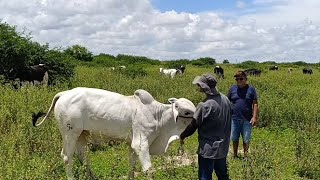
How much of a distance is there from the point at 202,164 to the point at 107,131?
58.3 inches

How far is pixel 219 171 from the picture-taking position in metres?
6.26

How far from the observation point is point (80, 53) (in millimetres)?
41250

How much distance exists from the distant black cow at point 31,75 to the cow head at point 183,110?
11789 mm

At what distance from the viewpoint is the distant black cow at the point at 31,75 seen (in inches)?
699

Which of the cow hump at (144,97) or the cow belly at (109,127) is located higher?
the cow hump at (144,97)

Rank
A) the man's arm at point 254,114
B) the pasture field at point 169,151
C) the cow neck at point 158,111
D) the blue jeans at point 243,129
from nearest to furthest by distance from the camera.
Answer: the pasture field at point 169,151
the cow neck at point 158,111
the man's arm at point 254,114
the blue jeans at point 243,129

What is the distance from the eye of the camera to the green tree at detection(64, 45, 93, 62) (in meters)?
40.9

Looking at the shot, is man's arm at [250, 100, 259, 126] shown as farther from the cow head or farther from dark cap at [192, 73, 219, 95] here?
dark cap at [192, 73, 219, 95]

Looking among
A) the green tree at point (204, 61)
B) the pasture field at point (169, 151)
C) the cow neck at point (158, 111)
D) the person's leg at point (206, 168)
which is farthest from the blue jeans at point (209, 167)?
the green tree at point (204, 61)

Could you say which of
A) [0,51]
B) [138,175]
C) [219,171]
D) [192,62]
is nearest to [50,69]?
[0,51]

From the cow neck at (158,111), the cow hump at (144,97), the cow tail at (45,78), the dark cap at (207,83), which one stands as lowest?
the cow tail at (45,78)

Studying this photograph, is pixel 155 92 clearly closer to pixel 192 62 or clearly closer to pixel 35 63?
pixel 35 63

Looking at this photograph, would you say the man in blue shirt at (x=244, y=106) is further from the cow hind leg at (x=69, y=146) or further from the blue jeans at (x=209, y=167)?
the cow hind leg at (x=69, y=146)

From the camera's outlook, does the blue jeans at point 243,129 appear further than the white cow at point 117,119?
Yes
